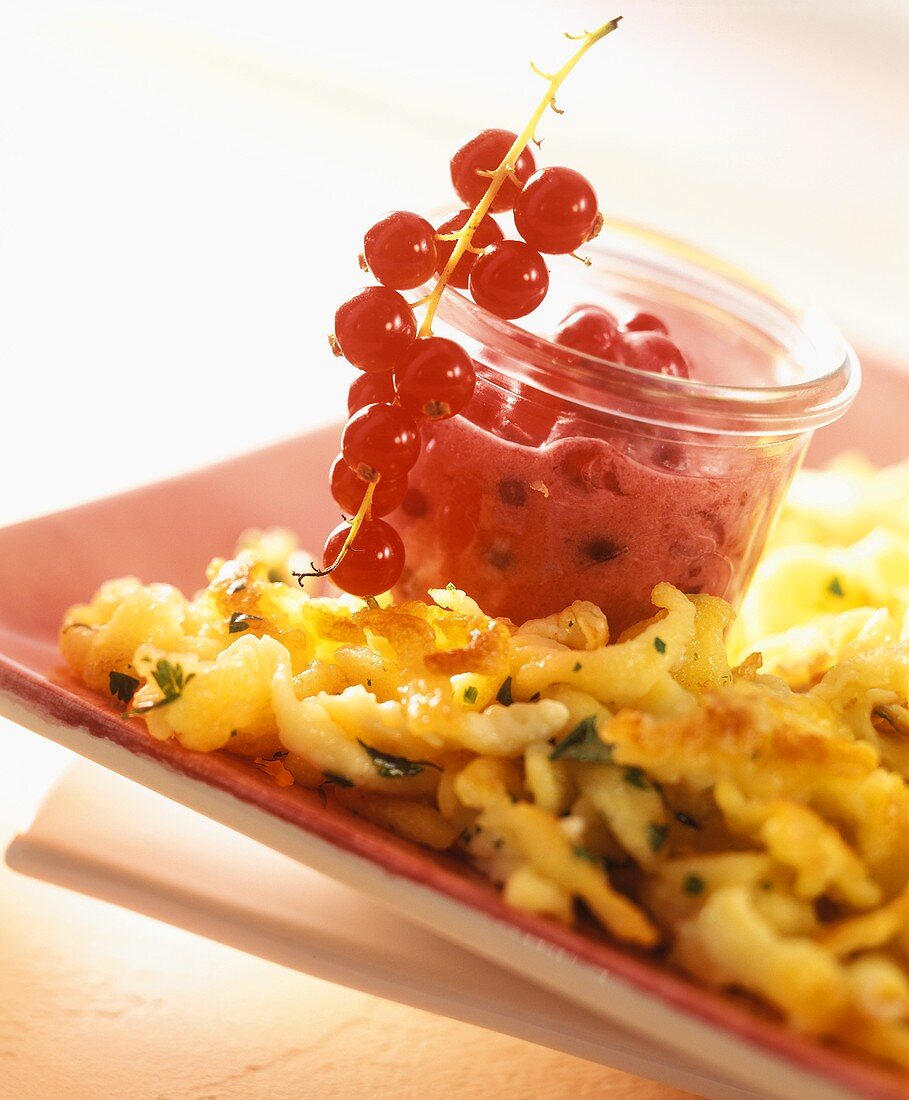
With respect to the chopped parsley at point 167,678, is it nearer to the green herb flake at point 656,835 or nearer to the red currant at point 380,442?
A: the red currant at point 380,442

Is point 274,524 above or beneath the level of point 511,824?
above

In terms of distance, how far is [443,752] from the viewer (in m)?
1.08

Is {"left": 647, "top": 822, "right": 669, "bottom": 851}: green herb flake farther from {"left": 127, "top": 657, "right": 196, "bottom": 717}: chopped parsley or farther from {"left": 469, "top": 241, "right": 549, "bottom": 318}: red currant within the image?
{"left": 469, "top": 241, "right": 549, "bottom": 318}: red currant

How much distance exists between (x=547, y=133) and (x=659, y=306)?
263cm

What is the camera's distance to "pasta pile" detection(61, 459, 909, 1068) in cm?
91

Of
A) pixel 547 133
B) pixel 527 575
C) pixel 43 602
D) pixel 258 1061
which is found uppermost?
pixel 547 133

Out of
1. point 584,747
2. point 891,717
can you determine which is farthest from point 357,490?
point 891,717

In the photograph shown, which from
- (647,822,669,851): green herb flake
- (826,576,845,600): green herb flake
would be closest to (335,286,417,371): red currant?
(647,822,669,851): green herb flake

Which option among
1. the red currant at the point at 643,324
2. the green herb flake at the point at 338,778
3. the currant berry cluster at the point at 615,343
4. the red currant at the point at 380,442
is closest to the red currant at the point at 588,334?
the currant berry cluster at the point at 615,343

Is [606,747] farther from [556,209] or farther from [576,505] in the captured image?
[556,209]

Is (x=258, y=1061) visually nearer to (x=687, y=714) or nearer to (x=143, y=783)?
Answer: (x=143, y=783)

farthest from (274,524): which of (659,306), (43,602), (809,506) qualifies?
(809,506)

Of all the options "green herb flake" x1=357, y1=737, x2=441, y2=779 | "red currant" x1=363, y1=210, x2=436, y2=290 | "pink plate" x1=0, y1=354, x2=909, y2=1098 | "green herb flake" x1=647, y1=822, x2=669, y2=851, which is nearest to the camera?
"pink plate" x1=0, y1=354, x2=909, y2=1098

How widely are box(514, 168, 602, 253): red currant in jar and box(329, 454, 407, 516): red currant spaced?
0.26m
